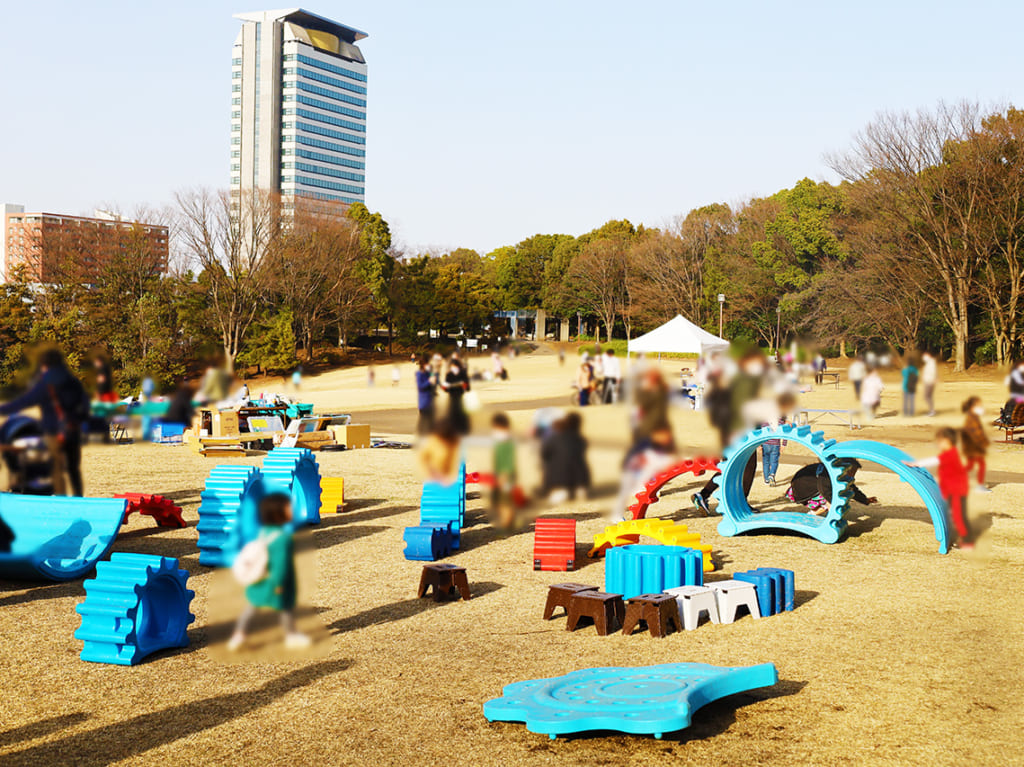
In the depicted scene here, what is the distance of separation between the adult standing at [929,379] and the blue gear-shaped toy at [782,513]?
3682 cm

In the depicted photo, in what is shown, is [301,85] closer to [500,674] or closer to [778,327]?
[778,327]

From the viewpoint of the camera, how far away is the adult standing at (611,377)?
15.6ft

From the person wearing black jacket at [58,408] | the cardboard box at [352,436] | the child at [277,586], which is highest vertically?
the person wearing black jacket at [58,408]

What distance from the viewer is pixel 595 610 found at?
32406 mm

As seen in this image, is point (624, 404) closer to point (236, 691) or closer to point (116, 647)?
point (236, 691)

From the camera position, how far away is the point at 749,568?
40.4 meters

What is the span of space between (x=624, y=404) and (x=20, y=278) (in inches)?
257

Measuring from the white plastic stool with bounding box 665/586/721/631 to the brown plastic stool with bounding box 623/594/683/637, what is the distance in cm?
36

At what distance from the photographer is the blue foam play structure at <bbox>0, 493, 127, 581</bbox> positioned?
125 feet

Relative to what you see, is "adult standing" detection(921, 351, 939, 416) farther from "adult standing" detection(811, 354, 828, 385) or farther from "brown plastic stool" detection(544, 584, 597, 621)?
"brown plastic stool" detection(544, 584, 597, 621)

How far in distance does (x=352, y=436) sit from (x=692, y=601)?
39.0 metres

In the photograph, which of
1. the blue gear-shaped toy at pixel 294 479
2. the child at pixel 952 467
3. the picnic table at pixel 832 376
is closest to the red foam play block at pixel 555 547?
the blue gear-shaped toy at pixel 294 479

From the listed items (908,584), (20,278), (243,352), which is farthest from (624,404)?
(908,584)

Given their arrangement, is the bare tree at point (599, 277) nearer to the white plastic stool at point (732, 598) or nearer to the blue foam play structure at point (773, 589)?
the white plastic stool at point (732, 598)
